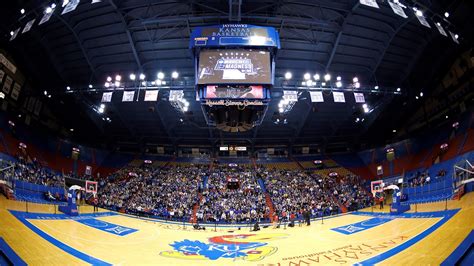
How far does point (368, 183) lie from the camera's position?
111 ft

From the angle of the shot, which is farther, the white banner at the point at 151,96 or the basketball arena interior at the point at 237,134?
the white banner at the point at 151,96

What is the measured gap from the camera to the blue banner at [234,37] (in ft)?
51.8

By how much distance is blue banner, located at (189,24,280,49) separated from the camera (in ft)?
51.8

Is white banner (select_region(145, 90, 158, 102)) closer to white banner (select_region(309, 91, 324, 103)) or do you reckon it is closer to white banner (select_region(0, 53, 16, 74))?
white banner (select_region(309, 91, 324, 103))

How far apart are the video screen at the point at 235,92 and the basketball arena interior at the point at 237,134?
0.11 m

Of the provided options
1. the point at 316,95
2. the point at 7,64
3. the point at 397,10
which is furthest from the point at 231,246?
the point at 7,64

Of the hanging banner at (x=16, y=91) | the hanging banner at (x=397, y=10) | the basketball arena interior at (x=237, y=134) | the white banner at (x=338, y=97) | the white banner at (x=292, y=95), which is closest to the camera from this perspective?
the basketball arena interior at (x=237, y=134)

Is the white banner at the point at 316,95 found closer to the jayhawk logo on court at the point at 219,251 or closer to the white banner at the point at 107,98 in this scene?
the jayhawk logo on court at the point at 219,251

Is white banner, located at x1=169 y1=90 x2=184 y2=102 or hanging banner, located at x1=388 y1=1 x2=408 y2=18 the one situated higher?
hanging banner, located at x1=388 y1=1 x2=408 y2=18

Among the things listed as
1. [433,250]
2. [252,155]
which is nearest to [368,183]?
[252,155]

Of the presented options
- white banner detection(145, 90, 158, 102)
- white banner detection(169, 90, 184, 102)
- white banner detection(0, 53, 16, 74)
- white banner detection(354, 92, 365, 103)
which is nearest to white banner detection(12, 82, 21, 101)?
white banner detection(0, 53, 16, 74)

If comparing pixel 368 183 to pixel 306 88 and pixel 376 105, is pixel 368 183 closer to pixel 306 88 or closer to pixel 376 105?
pixel 376 105

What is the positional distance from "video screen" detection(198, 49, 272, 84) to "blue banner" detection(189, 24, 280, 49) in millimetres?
424

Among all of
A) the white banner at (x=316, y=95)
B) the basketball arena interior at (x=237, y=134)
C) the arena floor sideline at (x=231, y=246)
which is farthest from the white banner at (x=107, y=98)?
the white banner at (x=316, y=95)
